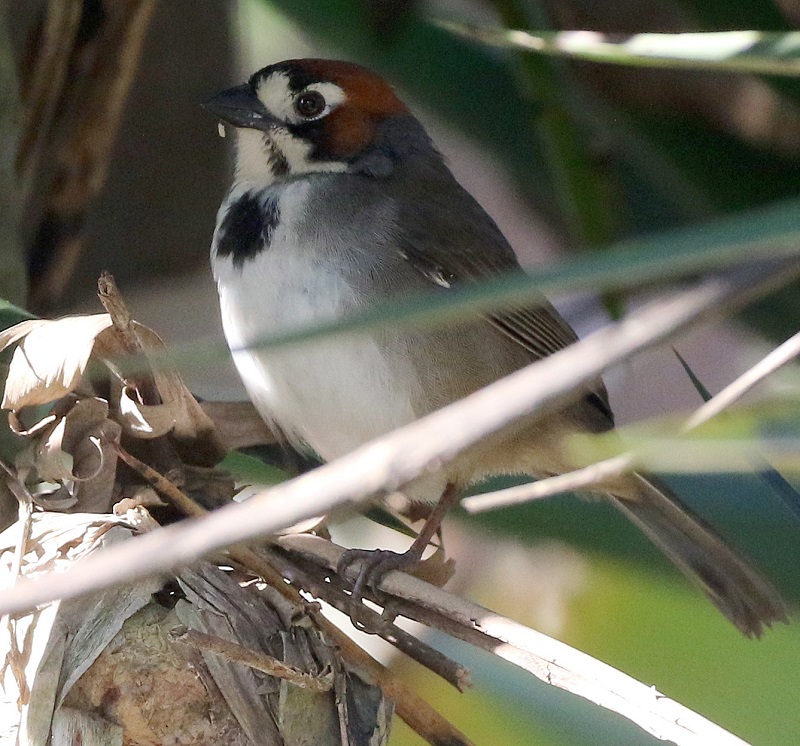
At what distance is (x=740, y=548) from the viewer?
2.02 meters

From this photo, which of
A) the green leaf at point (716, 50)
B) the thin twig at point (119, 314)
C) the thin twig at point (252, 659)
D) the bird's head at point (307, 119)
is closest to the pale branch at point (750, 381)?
the green leaf at point (716, 50)

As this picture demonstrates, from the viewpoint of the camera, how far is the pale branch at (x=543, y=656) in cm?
107

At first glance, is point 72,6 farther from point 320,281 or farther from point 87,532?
point 87,532

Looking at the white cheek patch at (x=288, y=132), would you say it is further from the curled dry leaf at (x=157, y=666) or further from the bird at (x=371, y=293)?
the curled dry leaf at (x=157, y=666)

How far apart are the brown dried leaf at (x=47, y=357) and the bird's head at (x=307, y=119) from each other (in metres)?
0.74

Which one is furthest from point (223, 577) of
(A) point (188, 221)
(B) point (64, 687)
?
(A) point (188, 221)

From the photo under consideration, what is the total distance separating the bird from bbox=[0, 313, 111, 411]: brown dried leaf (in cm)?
48

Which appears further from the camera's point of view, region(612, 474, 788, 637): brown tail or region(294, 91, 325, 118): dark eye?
region(294, 91, 325, 118): dark eye

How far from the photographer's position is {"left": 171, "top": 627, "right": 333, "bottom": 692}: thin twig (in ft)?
4.18

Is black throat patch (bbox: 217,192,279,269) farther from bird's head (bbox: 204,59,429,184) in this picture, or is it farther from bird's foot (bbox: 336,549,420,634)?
bird's foot (bbox: 336,549,420,634)

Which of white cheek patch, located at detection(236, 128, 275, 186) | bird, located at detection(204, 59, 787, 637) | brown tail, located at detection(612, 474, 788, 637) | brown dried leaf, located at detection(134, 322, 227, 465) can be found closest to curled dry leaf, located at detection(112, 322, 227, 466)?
brown dried leaf, located at detection(134, 322, 227, 465)

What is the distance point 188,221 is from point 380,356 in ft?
3.07

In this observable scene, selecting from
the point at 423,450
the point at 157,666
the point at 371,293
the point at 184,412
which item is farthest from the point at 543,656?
the point at 371,293

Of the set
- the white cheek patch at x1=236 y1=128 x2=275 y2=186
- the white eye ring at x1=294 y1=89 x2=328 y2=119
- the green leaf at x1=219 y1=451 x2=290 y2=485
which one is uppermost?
the white eye ring at x1=294 y1=89 x2=328 y2=119
